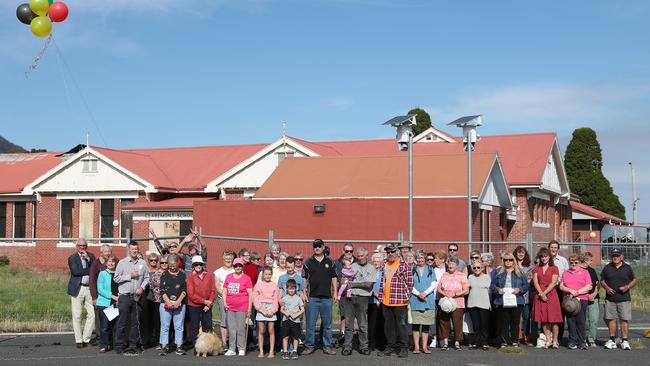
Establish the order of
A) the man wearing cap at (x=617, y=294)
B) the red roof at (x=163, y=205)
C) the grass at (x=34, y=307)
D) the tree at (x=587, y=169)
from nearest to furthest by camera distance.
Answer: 1. the man wearing cap at (x=617, y=294)
2. the grass at (x=34, y=307)
3. the red roof at (x=163, y=205)
4. the tree at (x=587, y=169)

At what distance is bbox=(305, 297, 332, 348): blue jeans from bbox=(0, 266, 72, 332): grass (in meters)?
5.51

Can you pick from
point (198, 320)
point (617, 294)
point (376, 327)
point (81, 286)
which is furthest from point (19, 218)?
point (617, 294)

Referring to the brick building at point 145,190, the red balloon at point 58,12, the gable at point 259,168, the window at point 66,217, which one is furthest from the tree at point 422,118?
the red balloon at point 58,12

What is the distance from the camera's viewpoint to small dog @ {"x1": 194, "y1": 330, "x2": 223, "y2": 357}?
12750 mm

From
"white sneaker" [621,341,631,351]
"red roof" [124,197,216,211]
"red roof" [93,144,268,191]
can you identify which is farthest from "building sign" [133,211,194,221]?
"white sneaker" [621,341,631,351]

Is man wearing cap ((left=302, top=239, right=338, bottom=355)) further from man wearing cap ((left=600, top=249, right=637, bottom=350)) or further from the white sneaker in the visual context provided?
the white sneaker

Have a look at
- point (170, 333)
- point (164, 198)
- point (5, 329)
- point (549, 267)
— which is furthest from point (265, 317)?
point (164, 198)

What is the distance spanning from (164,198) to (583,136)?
36.9 meters

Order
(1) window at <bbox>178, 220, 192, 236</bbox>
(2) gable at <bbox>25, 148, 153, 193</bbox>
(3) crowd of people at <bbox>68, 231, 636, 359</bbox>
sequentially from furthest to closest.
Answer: (2) gable at <bbox>25, 148, 153, 193</bbox>
(1) window at <bbox>178, 220, 192, 236</bbox>
(3) crowd of people at <bbox>68, 231, 636, 359</bbox>

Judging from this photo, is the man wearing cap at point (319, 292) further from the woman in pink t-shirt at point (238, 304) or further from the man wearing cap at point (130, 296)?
the man wearing cap at point (130, 296)

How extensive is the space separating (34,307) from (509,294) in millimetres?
10375

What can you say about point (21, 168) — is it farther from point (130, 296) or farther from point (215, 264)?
point (130, 296)

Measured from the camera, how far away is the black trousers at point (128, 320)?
13.0 m

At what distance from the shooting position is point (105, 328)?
43.1 ft
